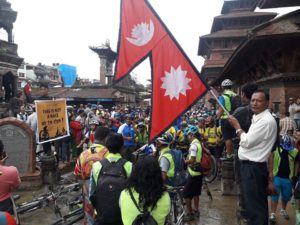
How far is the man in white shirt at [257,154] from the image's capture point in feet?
13.9

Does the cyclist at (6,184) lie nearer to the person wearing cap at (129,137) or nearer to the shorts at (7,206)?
the shorts at (7,206)

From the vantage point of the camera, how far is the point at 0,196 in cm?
417

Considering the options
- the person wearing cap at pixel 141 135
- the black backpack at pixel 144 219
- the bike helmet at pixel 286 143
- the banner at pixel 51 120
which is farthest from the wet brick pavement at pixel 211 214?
the person wearing cap at pixel 141 135

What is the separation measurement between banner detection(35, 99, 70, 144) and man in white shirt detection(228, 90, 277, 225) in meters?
6.56

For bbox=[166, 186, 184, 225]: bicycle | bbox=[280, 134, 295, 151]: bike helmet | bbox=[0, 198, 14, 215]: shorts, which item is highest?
bbox=[280, 134, 295, 151]: bike helmet

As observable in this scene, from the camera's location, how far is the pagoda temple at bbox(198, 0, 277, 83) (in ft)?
122

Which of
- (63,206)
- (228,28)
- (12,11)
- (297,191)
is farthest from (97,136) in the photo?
(228,28)

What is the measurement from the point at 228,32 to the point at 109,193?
3633 centimetres

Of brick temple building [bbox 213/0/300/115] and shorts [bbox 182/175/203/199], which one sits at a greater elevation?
brick temple building [bbox 213/0/300/115]

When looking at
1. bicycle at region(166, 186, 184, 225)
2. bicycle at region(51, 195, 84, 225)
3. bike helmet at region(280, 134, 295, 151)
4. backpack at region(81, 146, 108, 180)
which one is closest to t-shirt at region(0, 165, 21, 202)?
backpack at region(81, 146, 108, 180)

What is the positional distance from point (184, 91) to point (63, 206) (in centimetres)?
421

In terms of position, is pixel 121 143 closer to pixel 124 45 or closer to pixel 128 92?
pixel 124 45

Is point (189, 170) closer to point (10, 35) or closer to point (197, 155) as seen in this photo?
point (197, 155)

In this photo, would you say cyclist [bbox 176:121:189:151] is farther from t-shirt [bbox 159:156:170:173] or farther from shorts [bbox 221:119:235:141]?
t-shirt [bbox 159:156:170:173]
